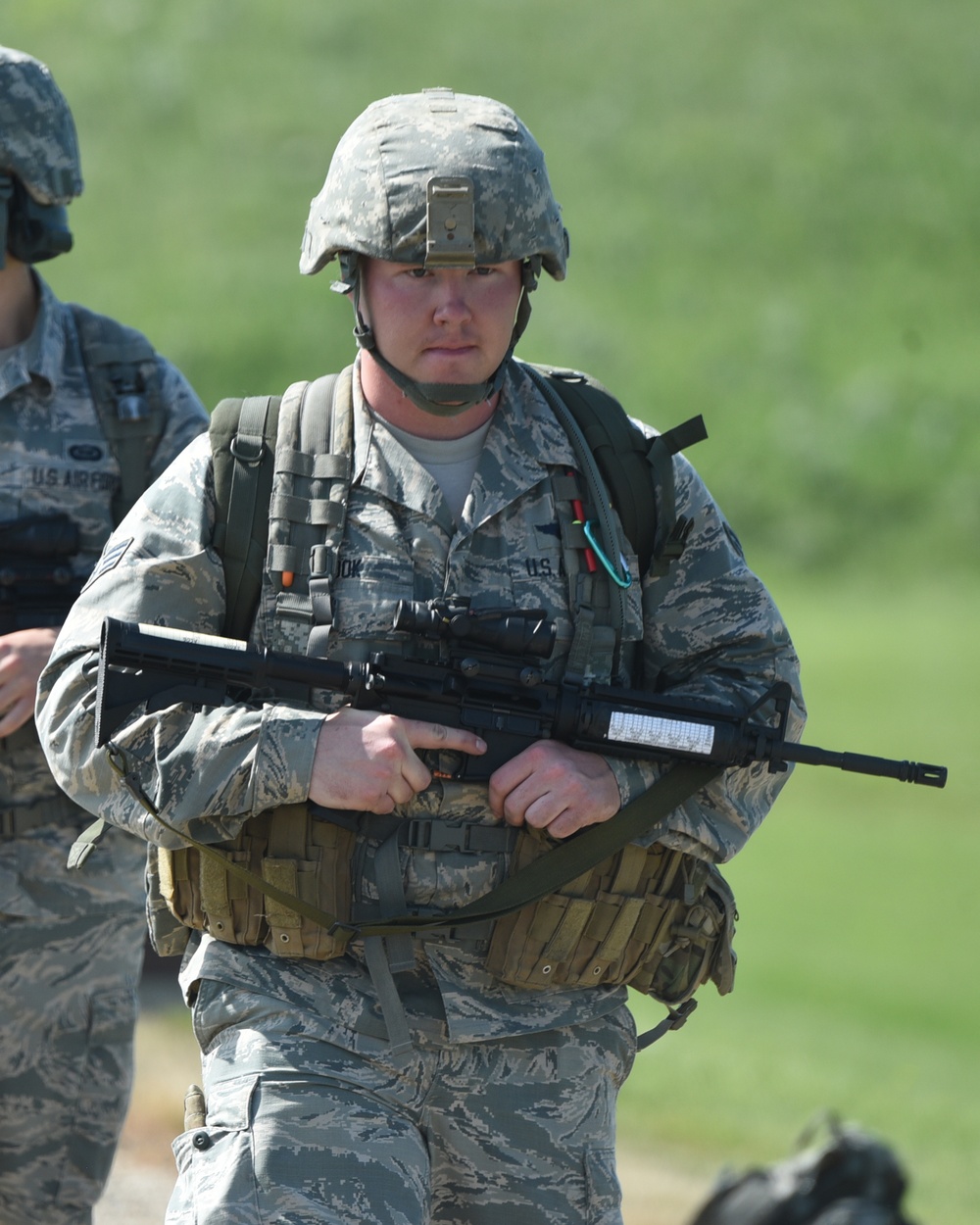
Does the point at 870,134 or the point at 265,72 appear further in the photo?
the point at 265,72

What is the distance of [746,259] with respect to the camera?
33.7m

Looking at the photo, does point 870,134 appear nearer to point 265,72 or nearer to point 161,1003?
point 265,72

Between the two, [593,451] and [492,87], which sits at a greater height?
[492,87]

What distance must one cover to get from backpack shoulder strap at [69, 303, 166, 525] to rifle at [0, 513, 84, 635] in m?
0.17

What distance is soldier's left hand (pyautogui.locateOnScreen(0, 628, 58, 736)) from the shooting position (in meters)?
4.70

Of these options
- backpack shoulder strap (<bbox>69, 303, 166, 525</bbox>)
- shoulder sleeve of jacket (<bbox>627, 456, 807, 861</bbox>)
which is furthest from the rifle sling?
backpack shoulder strap (<bbox>69, 303, 166, 525</bbox>)

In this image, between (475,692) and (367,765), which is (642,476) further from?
(367,765)

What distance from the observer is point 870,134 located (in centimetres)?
3553

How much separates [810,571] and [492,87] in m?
13.6

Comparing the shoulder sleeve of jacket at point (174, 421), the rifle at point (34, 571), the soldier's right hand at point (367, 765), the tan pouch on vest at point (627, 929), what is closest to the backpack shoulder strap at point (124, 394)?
the shoulder sleeve of jacket at point (174, 421)

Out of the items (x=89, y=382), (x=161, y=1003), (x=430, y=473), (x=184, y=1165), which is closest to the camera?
(x=184, y=1165)

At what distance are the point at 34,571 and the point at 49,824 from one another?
A: 0.59 meters

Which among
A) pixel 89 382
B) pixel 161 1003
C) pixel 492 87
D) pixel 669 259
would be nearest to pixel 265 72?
pixel 492 87

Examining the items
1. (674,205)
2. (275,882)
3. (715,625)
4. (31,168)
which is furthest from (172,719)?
(674,205)
